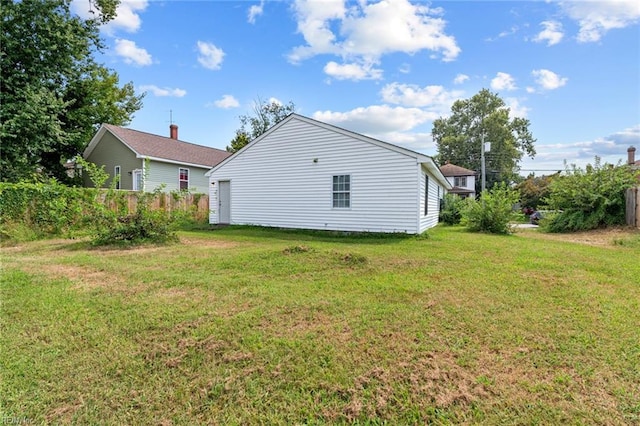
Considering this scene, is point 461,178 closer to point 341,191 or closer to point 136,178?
point 341,191

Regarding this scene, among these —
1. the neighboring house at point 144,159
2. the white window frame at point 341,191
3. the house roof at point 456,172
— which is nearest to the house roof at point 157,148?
Answer: the neighboring house at point 144,159

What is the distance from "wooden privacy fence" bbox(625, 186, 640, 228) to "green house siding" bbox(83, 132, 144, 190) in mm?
22485

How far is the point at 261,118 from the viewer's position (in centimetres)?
3120

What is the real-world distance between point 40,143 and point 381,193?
16.2 metres

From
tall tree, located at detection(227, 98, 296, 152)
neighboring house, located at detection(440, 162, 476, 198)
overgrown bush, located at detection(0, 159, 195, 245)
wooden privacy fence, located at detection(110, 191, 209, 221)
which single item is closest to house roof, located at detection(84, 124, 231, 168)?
wooden privacy fence, located at detection(110, 191, 209, 221)

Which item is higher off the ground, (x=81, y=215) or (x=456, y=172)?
(x=456, y=172)

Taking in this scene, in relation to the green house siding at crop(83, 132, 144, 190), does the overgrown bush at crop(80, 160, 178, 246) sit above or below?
below

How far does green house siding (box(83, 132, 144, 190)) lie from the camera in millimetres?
17000

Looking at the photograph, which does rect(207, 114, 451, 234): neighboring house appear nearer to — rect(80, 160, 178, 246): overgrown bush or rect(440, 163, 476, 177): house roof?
rect(80, 160, 178, 246): overgrown bush

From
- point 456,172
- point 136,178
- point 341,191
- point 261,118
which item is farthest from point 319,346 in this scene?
point 456,172

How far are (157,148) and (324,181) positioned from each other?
12.0 meters

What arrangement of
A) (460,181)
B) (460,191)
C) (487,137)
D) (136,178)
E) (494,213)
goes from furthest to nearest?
(487,137)
(460,181)
(460,191)
(136,178)
(494,213)

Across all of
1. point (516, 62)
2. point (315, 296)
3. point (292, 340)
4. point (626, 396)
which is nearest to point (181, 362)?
point (292, 340)

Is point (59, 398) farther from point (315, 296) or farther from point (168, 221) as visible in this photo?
point (168, 221)
